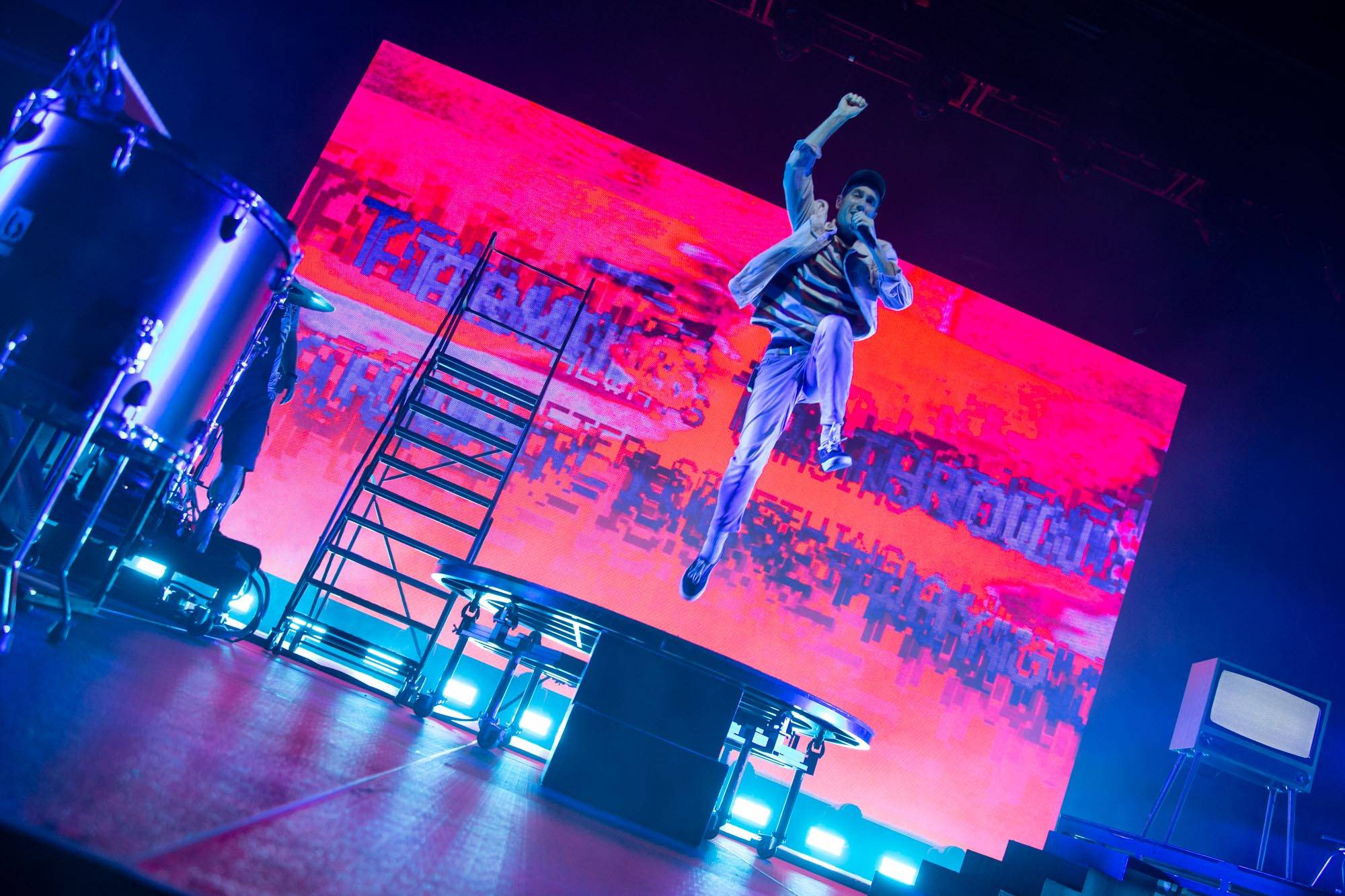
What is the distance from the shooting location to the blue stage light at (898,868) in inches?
178

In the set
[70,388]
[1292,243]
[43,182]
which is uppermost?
[1292,243]

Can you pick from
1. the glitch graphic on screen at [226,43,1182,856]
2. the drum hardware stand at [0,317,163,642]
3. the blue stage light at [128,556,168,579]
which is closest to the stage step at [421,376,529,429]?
the glitch graphic on screen at [226,43,1182,856]

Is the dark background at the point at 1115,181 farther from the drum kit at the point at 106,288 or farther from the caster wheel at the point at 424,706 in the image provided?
the caster wheel at the point at 424,706

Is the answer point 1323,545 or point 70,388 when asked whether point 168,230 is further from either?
point 1323,545

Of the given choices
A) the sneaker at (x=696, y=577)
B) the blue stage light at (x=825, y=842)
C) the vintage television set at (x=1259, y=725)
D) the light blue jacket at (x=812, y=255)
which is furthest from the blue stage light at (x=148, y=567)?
the vintage television set at (x=1259, y=725)

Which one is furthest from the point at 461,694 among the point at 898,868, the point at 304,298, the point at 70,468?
the point at 70,468

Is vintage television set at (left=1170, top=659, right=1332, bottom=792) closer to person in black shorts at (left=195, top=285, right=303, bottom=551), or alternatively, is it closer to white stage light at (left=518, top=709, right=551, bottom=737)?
→ white stage light at (left=518, top=709, right=551, bottom=737)

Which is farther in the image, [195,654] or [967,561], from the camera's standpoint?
[967,561]

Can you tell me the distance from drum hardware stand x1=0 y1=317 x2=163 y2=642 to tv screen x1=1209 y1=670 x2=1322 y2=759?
5384mm

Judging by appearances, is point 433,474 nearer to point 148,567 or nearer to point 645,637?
point 148,567

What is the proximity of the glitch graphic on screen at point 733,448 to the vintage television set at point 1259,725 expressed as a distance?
31.6 inches

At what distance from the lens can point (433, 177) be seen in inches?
203

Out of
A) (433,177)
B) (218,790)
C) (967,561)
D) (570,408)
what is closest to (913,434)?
(967,561)

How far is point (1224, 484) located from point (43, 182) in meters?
7.16
